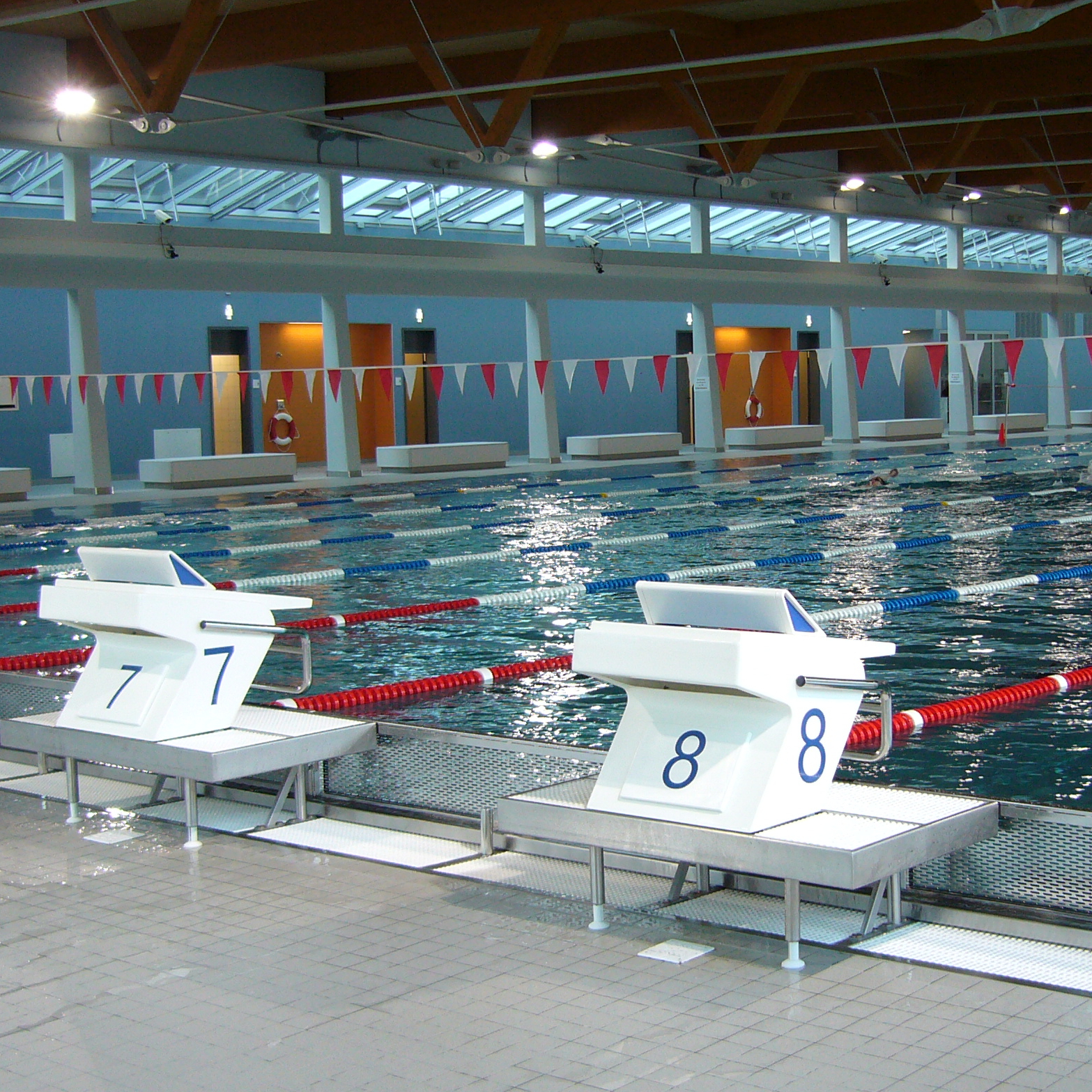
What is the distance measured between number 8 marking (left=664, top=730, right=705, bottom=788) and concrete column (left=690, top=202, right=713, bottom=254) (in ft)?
75.6

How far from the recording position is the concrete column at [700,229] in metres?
25.7

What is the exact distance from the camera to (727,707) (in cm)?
345

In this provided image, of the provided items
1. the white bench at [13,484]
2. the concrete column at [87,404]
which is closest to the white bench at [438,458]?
the concrete column at [87,404]

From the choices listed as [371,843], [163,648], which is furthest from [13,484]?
[371,843]

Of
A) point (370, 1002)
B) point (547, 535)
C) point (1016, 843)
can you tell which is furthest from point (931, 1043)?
point (547, 535)

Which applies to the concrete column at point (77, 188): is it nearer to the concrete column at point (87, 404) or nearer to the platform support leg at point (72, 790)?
the concrete column at point (87, 404)

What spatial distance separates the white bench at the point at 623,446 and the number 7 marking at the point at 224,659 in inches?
792

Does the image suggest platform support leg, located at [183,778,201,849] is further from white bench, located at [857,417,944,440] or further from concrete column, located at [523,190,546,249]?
white bench, located at [857,417,944,440]

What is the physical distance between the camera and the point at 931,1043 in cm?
271

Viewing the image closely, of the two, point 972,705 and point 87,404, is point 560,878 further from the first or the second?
point 87,404

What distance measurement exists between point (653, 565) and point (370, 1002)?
297 inches

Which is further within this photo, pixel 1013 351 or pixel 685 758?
pixel 1013 351

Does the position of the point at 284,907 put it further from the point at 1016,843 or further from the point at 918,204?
the point at 918,204

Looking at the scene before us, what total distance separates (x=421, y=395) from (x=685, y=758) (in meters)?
24.4
